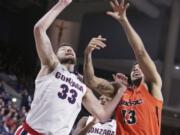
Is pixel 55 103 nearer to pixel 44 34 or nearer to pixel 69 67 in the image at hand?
pixel 69 67

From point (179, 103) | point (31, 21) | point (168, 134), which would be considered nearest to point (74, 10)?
point (31, 21)

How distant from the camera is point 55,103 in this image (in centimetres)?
447

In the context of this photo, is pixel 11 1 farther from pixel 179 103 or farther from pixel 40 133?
pixel 40 133

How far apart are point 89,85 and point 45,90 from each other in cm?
94

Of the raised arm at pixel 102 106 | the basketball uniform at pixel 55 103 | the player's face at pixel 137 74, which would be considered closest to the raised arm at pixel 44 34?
the basketball uniform at pixel 55 103

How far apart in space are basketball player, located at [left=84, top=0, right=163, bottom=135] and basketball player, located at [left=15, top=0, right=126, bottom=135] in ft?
1.30

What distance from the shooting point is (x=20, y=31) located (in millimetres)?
21250

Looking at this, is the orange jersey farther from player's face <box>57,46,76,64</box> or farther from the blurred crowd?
the blurred crowd

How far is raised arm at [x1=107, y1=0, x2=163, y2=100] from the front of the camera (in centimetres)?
475

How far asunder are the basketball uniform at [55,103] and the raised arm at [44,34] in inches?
4.9

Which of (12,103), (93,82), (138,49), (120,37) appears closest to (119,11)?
(138,49)

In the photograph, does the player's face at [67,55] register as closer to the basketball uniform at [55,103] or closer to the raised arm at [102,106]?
the basketball uniform at [55,103]

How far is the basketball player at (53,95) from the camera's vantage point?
14.5 feet

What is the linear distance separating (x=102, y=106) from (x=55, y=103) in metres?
0.44
